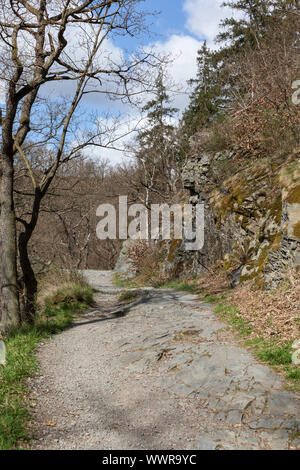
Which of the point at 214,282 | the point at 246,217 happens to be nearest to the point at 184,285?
the point at 214,282

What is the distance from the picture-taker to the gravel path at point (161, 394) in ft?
11.0

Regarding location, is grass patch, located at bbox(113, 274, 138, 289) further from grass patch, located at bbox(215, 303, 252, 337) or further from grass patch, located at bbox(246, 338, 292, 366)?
grass patch, located at bbox(246, 338, 292, 366)

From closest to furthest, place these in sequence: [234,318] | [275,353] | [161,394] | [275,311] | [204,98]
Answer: [161,394] < [275,353] < [275,311] < [234,318] < [204,98]

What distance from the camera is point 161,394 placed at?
14.2 feet

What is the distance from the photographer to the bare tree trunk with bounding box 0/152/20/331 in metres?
7.25

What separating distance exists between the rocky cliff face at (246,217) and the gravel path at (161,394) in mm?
2148

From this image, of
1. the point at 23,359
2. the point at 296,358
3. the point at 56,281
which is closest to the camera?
the point at 296,358

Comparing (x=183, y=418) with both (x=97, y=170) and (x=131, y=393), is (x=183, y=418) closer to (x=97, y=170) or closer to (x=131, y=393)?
(x=131, y=393)

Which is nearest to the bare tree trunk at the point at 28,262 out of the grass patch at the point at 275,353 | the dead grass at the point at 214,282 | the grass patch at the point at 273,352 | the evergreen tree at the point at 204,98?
the dead grass at the point at 214,282

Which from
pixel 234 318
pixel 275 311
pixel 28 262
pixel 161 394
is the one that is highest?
pixel 28 262

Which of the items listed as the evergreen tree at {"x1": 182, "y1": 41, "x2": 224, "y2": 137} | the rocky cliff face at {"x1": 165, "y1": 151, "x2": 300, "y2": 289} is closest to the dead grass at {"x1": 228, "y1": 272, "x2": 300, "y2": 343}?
the rocky cliff face at {"x1": 165, "y1": 151, "x2": 300, "y2": 289}

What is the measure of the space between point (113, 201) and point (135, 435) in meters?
27.5

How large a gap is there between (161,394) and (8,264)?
176 inches

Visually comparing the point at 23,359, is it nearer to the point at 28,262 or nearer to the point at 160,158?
the point at 28,262
